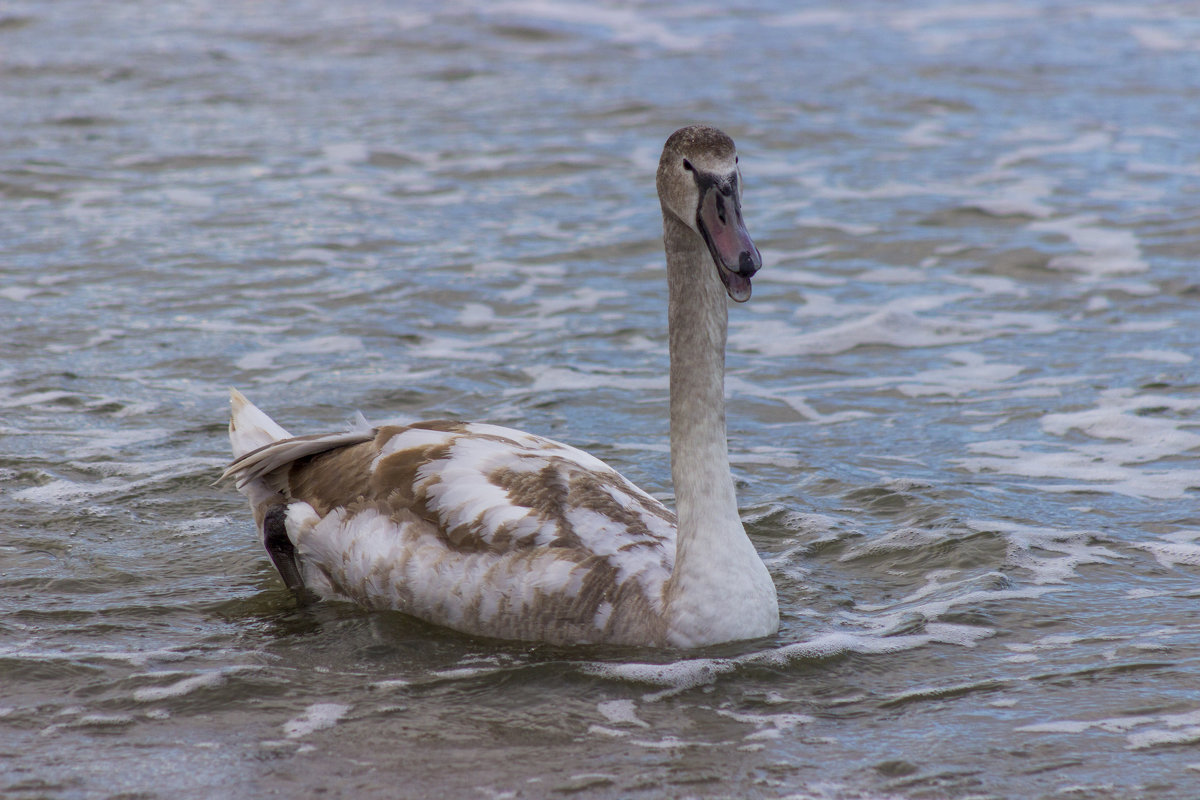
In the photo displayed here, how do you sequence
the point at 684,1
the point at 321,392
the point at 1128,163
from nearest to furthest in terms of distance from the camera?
the point at 321,392 → the point at 1128,163 → the point at 684,1

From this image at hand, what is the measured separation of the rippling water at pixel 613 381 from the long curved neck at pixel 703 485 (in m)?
0.22

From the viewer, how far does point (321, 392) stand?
8.89 meters

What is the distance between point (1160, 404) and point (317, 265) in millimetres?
6167

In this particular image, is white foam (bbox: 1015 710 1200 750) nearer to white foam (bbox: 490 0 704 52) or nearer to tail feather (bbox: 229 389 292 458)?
tail feather (bbox: 229 389 292 458)

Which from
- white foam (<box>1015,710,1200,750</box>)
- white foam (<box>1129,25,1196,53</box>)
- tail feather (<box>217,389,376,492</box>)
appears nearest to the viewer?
white foam (<box>1015,710,1200,750</box>)

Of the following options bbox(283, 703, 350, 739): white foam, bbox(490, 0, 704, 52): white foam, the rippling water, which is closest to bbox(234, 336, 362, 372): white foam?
the rippling water

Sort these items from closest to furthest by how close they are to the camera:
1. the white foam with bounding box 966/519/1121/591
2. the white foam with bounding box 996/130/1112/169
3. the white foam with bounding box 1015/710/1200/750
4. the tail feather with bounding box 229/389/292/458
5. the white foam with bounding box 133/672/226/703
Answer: the white foam with bounding box 1015/710/1200/750 < the white foam with bounding box 133/672/226/703 < the white foam with bounding box 966/519/1121/591 < the tail feather with bounding box 229/389/292/458 < the white foam with bounding box 996/130/1112/169

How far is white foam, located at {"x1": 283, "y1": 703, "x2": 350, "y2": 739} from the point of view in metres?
5.08

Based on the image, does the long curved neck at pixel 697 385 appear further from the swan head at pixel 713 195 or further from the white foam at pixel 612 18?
the white foam at pixel 612 18

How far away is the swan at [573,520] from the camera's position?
5.67 meters

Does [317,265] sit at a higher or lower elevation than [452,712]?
higher

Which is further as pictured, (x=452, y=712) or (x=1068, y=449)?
(x=1068, y=449)

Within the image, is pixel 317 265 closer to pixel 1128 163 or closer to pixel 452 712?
pixel 452 712

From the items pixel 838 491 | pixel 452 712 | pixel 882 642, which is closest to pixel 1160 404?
pixel 838 491
